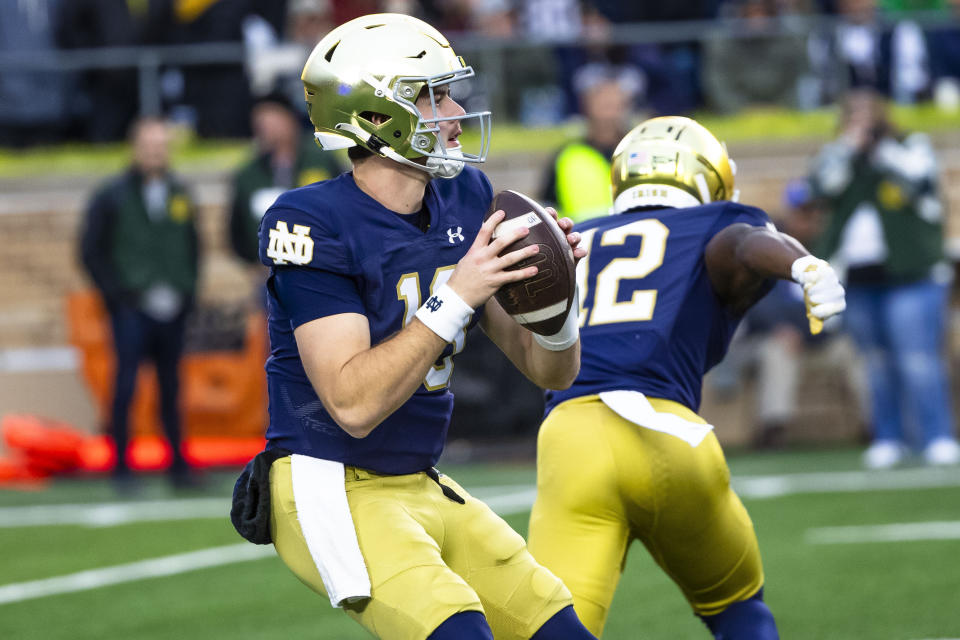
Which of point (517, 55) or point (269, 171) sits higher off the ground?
point (517, 55)

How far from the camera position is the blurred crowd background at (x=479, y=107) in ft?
33.9

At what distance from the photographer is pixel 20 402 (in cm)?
1104

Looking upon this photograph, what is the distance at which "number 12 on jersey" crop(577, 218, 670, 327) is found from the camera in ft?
12.7

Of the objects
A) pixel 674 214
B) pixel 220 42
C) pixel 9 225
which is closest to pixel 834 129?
pixel 220 42

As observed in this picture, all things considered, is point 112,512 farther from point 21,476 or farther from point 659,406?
point 659,406

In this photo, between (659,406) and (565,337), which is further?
(659,406)

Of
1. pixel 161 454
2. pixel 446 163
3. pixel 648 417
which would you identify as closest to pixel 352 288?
pixel 446 163

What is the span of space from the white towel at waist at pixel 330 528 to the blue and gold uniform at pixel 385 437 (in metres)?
0.02

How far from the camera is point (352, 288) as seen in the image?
3.05 m

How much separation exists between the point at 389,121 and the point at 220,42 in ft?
28.1

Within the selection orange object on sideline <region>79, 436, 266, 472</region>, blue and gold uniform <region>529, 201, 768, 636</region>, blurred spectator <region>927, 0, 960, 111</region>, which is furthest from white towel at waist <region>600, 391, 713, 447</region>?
blurred spectator <region>927, 0, 960, 111</region>

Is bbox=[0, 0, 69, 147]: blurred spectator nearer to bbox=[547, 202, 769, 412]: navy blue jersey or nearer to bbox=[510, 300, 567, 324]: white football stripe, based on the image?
bbox=[547, 202, 769, 412]: navy blue jersey

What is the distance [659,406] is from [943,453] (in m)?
5.70

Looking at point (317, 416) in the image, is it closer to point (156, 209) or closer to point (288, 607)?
point (288, 607)
